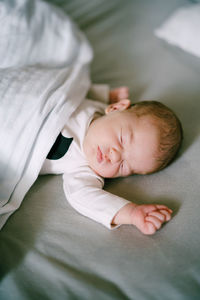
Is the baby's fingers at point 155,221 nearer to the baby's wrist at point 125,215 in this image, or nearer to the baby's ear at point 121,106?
the baby's wrist at point 125,215

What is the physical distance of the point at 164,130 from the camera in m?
0.87

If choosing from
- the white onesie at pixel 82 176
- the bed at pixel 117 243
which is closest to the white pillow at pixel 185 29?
the bed at pixel 117 243

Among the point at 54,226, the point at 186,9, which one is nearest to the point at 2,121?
the point at 54,226

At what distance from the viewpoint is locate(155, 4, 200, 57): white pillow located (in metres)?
1.27

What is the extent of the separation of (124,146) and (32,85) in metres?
0.39

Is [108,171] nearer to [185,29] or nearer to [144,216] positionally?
[144,216]

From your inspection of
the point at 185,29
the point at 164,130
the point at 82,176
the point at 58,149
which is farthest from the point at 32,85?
the point at 185,29

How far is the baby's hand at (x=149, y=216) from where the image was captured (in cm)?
74

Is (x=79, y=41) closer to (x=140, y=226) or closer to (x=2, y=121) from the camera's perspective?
(x=2, y=121)

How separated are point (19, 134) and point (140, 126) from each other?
0.40 m

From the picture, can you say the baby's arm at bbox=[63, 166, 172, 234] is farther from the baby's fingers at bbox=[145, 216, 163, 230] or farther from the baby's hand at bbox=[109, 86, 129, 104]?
the baby's hand at bbox=[109, 86, 129, 104]

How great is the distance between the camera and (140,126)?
2.89 feet

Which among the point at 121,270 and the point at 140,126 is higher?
the point at 140,126

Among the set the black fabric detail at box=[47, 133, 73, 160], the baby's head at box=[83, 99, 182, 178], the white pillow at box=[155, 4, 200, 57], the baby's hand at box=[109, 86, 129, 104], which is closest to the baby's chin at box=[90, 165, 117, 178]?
the baby's head at box=[83, 99, 182, 178]
